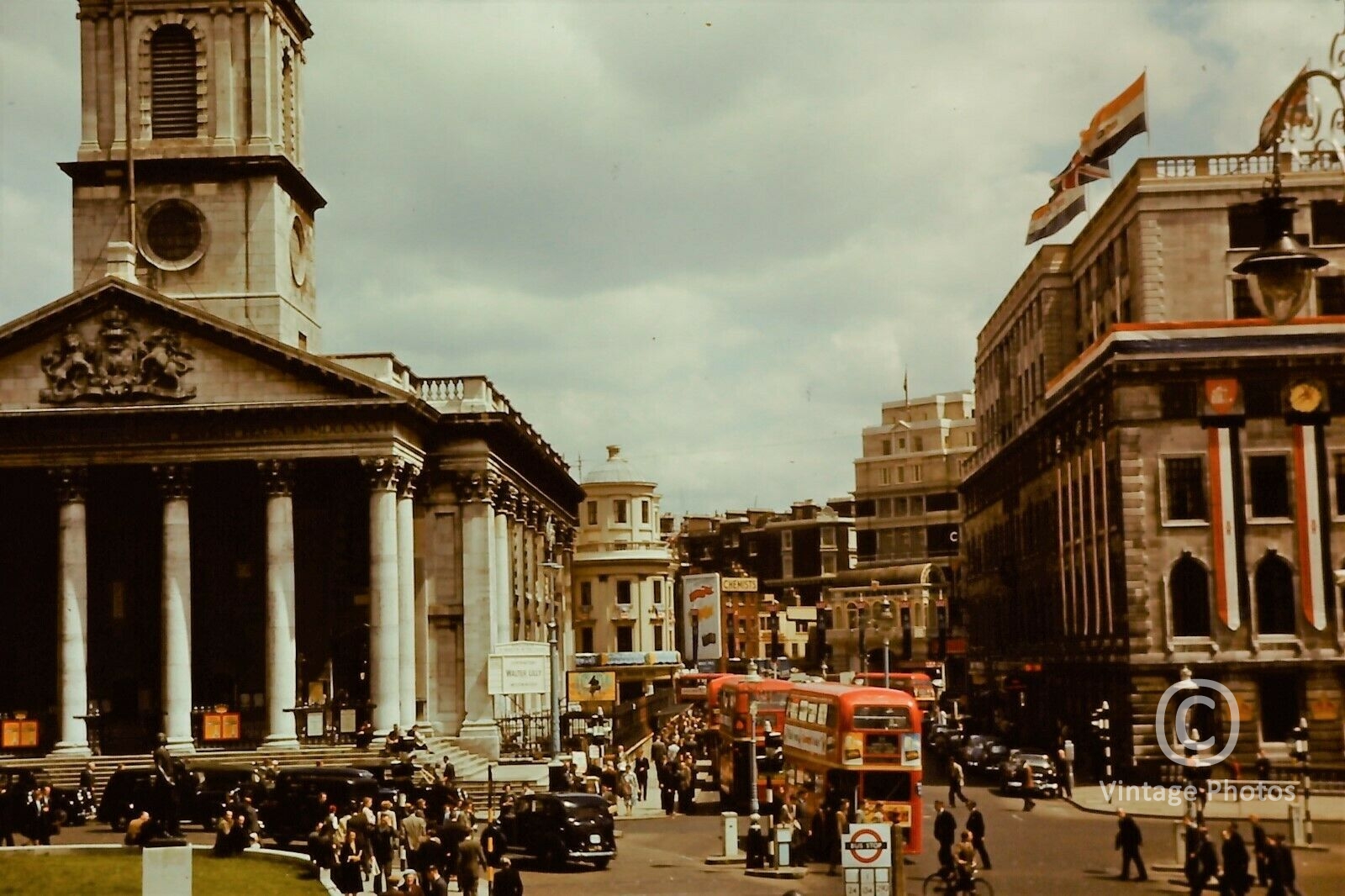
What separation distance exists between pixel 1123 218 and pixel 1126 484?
12.0 meters

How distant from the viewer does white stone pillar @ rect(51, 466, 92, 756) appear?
59250 millimetres

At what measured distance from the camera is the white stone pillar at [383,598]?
6150 centimetres

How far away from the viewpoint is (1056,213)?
2840 inches

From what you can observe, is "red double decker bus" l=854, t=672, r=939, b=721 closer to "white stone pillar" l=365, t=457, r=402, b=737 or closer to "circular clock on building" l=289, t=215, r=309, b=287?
"white stone pillar" l=365, t=457, r=402, b=737

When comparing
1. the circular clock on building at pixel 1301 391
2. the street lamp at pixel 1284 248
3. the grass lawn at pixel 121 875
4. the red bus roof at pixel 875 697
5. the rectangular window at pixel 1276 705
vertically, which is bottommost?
the grass lawn at pixel 121 875

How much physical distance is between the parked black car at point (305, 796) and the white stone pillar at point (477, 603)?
21.1 meters

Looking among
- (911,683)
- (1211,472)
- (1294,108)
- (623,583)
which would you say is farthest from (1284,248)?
(623,583)

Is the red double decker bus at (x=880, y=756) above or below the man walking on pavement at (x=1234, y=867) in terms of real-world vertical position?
above

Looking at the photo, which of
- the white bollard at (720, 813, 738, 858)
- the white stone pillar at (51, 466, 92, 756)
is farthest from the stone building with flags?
the white stone pillar at (51, 466, 92, 756)

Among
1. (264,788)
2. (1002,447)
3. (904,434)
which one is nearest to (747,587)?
(904,434)

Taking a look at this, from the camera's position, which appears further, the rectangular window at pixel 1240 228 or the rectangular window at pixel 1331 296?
the rectangular window at pixel 1240 228

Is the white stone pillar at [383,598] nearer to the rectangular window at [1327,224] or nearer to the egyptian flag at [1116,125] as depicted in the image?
the egyptian flag at [1116,125]

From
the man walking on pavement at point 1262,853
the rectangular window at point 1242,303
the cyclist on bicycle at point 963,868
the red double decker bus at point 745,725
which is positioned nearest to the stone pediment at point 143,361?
the red double decker bus at point 745,725

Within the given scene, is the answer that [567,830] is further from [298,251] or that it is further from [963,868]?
[298,251]
